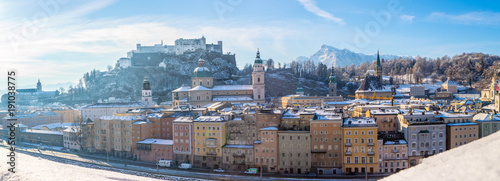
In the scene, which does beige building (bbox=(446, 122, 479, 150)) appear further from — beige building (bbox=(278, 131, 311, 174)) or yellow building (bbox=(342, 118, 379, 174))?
beige building (bbox=(278, 131, 311, 174))

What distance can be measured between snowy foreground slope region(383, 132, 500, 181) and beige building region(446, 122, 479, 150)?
3624 cm

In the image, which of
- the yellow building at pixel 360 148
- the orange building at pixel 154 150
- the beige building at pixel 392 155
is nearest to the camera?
the yellow building at pixel 360 148

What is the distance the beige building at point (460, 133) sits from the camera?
43.8 m

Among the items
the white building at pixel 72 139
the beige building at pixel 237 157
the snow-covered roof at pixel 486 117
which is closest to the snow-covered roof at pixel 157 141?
the beige building at pixel 237 157


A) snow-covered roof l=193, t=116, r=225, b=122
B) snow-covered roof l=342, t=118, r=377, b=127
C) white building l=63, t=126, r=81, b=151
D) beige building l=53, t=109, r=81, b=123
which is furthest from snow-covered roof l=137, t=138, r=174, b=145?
beige building l=53, t=109, r=81, b=123

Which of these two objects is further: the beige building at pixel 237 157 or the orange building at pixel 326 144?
the beige building at pixel 237 157

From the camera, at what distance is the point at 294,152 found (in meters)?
43.3

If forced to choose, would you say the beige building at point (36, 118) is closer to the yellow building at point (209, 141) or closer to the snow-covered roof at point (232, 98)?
the snow-covered roof at point (232, 98)

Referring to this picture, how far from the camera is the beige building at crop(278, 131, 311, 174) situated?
42.8 metres

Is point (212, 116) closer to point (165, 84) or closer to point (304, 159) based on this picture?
point (304, 159)

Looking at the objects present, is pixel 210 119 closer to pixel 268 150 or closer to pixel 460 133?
pixel 268 150

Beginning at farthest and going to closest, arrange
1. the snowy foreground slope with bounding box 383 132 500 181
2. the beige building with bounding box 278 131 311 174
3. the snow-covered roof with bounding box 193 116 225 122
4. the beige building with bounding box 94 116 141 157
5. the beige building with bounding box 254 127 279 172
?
the beige building with bounding box 94 116 141 157 < the snow-covered roof with bounding box 193 116 225 122 < the beige building with bounding box 254 127 279 172 < the beige building with bounding box 278 131 311 174 < the snowy foreground slope with bounding box 383 132 500 181

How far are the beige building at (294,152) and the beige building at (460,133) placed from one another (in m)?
16.8

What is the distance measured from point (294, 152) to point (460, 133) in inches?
779
